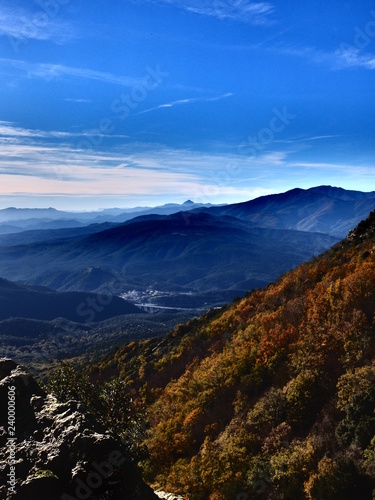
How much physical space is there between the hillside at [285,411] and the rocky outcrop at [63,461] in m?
10.2

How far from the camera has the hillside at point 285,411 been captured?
80.1 ft

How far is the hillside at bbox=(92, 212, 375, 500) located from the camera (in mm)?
24406

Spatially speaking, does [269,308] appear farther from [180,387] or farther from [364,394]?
[364,394]

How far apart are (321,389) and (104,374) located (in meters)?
69.0

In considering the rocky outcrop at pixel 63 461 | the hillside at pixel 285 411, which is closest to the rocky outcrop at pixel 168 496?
the hillside at pixel 285 411

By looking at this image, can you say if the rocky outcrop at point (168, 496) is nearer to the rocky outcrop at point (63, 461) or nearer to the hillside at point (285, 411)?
the hillside at point (285, 411)

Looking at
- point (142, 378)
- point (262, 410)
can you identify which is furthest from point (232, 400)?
point (142, 378)

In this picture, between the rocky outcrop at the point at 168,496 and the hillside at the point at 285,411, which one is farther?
the rocky outcrop at the point at 168,496

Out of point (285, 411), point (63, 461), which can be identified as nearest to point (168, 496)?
point (285, 411)

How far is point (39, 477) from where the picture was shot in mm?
18062

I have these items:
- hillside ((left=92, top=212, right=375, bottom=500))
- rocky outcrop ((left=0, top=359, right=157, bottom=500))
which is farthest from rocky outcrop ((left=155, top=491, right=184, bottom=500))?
rocky outcrop ((left=0, top=359, right=157, bottom=500))

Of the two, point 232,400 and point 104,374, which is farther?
point 104,374

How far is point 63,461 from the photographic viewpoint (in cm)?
1897

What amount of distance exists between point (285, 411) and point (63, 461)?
18.9 metres
